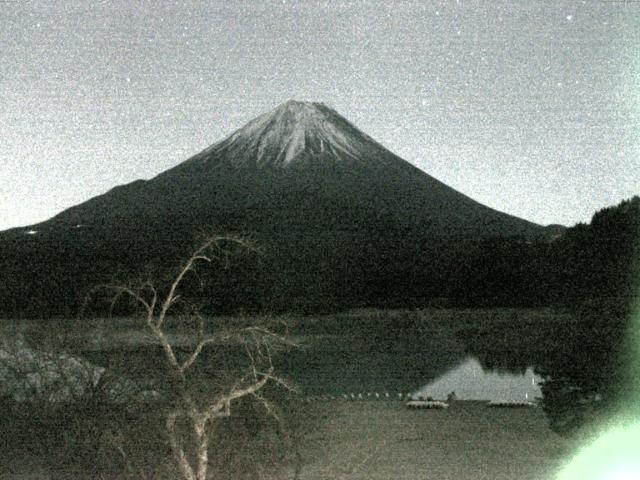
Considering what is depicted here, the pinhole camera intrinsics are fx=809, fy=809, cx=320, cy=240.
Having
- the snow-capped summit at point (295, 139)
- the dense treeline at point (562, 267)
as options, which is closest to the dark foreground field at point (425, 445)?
the dense treeline at point (562, 267)

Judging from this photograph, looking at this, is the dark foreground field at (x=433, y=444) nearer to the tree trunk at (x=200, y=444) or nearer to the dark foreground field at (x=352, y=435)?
the dark foreground field at (x=352, y=435)

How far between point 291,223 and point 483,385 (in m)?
46.6

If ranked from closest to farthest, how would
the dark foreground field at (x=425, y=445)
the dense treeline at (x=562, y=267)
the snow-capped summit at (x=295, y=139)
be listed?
the dark foreground field at (x=425, y=445) < the dense treeline at (x=562, y=267) < the snow-capped summit at (x=295, y=139)

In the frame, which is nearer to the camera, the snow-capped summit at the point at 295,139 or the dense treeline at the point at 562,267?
the dense treeline at the point at 562,267

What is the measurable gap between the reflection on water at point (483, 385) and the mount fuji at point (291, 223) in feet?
51.9

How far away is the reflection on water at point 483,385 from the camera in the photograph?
61.8ft

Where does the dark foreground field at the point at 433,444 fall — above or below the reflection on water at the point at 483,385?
above

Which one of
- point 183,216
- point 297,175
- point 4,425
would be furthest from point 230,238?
point 297,175

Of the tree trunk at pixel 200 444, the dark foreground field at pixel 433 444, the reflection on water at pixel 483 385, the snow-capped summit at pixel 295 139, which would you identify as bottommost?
the reflection on water at pixel 483 385

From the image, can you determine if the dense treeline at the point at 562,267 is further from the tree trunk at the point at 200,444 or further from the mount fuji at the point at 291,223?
the tree trunk at the point at 200,444

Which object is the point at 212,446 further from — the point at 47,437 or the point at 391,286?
the point at 391,286

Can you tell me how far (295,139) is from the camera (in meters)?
88.5

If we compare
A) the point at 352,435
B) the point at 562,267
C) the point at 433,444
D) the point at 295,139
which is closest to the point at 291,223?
the point at 295,139

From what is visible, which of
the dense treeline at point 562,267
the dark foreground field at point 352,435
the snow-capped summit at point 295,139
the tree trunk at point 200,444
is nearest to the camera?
the tree trunk at point 200,444
